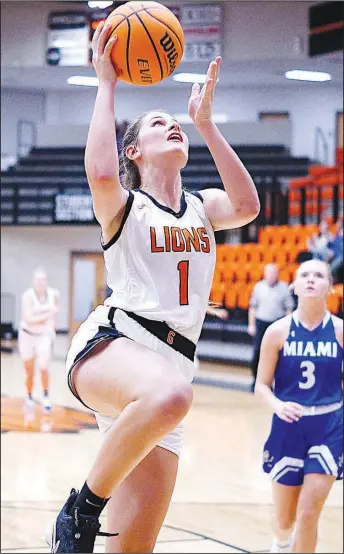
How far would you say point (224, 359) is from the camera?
55.7 ft

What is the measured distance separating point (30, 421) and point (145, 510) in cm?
761

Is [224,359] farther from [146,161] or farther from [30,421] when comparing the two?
[146,161]

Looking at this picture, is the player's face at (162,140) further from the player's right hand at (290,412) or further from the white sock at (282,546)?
the white sock at (282,546)

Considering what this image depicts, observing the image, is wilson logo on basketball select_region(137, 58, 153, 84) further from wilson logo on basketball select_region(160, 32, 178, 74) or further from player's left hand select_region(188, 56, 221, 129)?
player's left hand select_region(188, 56, 221, 129)

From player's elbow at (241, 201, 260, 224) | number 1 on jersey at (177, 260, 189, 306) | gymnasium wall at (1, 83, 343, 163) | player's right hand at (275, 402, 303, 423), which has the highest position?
gymnasium wall at (1, 83, 343, 163)

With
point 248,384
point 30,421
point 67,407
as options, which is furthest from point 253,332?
point 30,421

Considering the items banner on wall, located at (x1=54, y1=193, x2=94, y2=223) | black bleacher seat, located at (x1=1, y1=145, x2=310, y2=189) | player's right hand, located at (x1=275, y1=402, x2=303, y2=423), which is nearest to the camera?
player's right hand, located at (x1=275, y1=402, x2=303, y2=423)

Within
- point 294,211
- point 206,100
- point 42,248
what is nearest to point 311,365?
point 206,100

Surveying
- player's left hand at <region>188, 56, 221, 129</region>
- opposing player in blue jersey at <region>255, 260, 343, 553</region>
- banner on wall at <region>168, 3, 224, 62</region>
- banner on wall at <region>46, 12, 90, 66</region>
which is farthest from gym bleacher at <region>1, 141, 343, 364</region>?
player's left hand at <region>188, 56, 221, 129</region>

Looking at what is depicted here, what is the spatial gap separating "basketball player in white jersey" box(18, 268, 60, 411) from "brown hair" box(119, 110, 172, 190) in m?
7.61

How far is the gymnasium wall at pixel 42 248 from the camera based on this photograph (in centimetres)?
2345

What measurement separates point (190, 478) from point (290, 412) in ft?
10.5

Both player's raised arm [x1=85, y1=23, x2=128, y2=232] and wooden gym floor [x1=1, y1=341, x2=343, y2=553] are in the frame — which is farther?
wooden gym floor [x1=1, y1=341, x2=343, y2=553]

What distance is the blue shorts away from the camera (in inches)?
175
